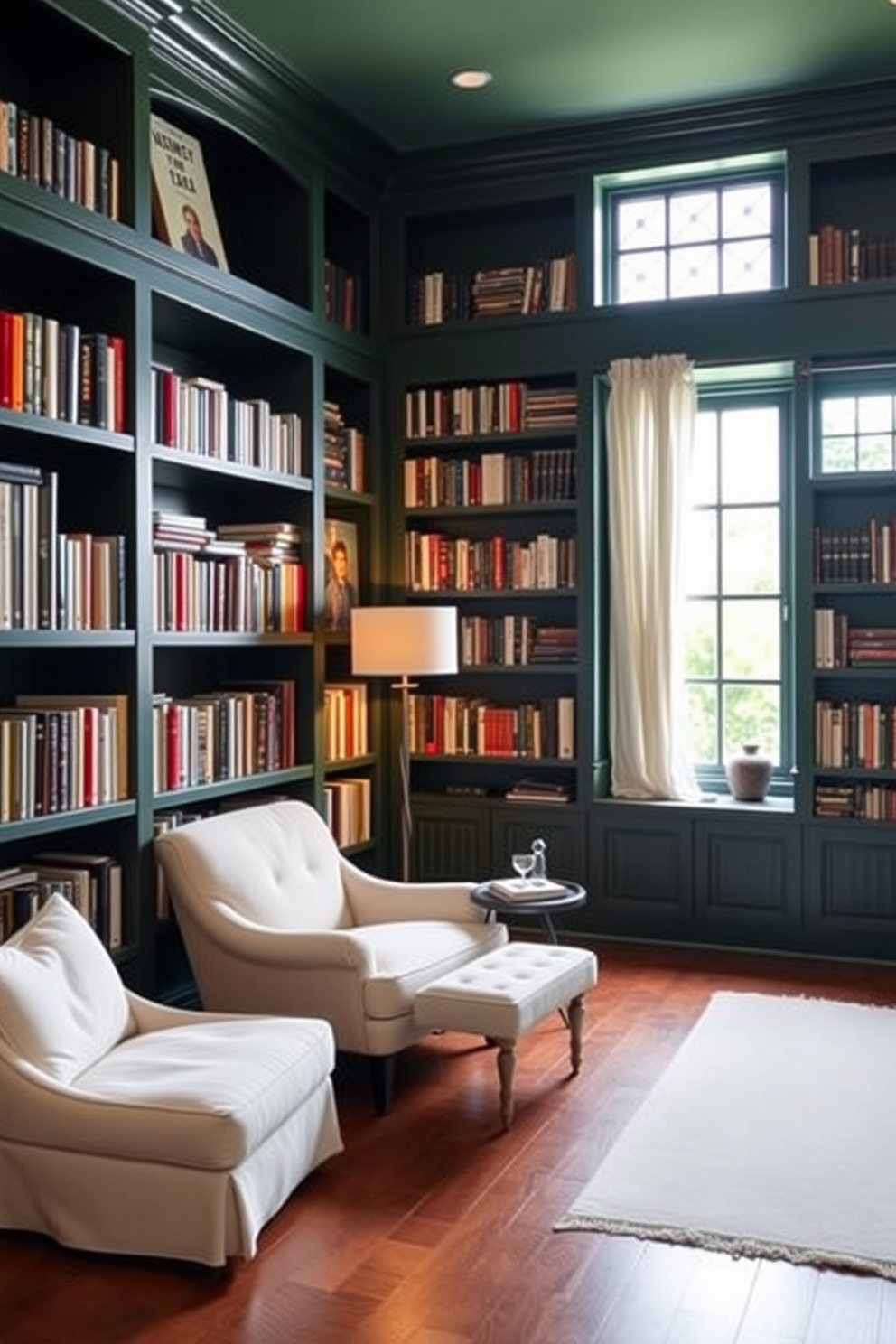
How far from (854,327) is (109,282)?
9.79 feet

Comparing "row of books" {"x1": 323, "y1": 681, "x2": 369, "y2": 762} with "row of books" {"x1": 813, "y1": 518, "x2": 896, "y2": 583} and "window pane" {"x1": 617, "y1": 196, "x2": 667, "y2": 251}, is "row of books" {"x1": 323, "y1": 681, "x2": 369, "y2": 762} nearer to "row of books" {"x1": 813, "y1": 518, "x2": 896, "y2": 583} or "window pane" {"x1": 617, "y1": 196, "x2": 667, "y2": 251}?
"row of books" {"x1": 813, "y1": 518, "x2": 896, "y2": 583}

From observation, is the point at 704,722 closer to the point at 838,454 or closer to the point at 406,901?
the point at 838,454

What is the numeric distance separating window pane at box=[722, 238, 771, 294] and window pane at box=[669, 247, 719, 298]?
0.14 feet

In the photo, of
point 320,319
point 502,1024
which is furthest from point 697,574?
point 502,1024

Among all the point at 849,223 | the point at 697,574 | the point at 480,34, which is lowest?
the point at 697,574

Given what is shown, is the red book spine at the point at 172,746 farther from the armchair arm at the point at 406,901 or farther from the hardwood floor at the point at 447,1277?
the hardwood floor at the point at 447,1277

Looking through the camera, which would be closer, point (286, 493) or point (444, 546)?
point (286, 493)

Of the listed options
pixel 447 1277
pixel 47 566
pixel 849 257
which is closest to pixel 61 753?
pixel 47 566

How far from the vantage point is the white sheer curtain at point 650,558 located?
5.54 meters

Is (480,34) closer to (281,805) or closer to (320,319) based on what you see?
(320,319)

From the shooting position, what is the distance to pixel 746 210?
5.61m

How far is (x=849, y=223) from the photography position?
544 cm

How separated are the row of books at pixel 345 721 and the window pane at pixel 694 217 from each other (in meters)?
2.47

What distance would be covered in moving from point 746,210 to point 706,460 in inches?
43.0
